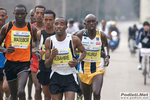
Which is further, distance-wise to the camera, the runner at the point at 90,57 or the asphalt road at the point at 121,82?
the asphalt road at the point at 121,82

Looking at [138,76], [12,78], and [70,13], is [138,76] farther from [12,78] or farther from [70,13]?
[70,13]

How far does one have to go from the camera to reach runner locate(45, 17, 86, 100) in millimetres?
5613

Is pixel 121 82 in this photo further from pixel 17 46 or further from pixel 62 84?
pixel 62 84

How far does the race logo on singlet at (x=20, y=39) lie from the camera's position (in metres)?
6.36

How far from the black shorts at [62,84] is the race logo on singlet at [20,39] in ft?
3.35

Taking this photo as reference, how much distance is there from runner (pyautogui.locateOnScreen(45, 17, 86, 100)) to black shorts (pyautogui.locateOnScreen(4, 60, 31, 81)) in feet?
2.72

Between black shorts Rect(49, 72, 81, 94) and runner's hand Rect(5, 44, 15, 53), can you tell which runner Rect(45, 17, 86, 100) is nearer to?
black shorts Rect(49, 72, 81, 94)

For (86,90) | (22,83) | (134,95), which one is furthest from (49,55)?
(134,95)

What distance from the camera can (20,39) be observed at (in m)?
6.39

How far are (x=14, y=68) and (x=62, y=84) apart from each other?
3.94ft

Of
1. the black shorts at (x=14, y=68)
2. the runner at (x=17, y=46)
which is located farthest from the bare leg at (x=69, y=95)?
the black shorts at (x=14, y=68)

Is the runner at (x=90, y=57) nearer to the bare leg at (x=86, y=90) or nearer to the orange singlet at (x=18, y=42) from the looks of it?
the bare leg at (x=86, y=90)

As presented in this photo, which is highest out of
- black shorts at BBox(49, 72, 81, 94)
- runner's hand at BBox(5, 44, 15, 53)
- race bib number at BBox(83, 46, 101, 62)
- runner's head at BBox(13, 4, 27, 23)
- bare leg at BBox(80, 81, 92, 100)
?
runner's head at BBox(13, 4, 27, 23)

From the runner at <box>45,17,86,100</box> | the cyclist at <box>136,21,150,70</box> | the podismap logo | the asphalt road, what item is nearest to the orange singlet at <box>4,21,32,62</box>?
the runner at <box>45,17,86,100</box>
